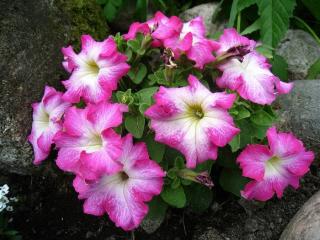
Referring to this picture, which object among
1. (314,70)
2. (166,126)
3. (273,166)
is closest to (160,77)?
(166,126)

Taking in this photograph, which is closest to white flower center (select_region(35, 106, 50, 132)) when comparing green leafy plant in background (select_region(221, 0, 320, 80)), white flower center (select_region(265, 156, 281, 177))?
white flower center (select_region(265, 156, 281, 177))

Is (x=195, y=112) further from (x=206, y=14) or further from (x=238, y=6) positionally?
(x=206, y=14)

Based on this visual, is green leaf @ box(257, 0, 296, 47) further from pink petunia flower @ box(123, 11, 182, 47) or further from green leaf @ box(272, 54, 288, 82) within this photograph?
pink petunia flower @ box(123, 11, 182, 47)

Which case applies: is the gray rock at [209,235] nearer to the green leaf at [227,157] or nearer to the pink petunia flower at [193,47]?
the green leaf at [227,157]

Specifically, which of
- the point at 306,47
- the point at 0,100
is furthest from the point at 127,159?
the point at 306,47

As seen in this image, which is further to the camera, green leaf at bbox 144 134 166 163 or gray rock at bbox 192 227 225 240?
gray rock at bbox 192 227 225 240

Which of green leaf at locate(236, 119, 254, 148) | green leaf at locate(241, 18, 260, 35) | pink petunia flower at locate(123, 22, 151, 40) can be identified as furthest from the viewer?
green leaf at locate(241, 18, 260, 35)

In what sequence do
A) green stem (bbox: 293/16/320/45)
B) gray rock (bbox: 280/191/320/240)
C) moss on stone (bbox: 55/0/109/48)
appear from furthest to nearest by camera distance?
green stem (bbox: 293/16/320/45), moss on stone (bbox: 55/0/109/48), gray rock (bbox: 280/191/320/240)
